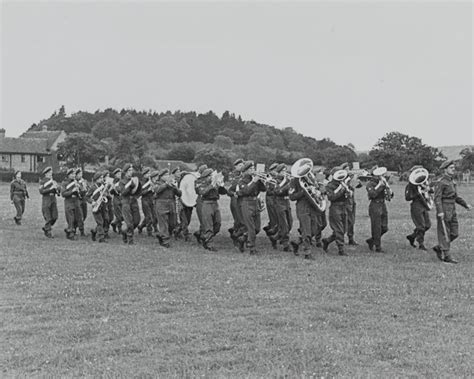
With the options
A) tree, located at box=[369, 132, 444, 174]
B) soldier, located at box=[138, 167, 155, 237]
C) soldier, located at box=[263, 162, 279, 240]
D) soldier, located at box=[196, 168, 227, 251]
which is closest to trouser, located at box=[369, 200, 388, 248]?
soldier, located at box=[263, 162, 279, 240]

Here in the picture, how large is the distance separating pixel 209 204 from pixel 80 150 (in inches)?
2699

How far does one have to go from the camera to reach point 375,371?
229 inches

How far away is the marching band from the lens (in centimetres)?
1314

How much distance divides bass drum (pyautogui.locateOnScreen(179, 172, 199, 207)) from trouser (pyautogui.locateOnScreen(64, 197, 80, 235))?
2.87 m

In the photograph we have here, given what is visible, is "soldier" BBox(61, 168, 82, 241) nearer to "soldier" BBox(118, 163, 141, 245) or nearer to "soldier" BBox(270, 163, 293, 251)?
"soldier" BBox(118, 163, 141, 245)

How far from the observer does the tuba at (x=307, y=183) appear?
1309cm

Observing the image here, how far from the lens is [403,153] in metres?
96.4

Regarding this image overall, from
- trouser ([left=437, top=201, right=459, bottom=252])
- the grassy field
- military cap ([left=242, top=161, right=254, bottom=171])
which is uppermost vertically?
military cap ([left=242, top=161, right=254, bottom=171])

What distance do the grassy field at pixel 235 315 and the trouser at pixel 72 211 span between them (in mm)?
3028

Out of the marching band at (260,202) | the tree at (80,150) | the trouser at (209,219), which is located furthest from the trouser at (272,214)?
the tree at (80,150)

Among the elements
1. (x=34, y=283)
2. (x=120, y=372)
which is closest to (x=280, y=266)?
(x=34, y=283)

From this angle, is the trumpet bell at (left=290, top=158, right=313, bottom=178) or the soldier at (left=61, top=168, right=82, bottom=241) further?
the soldier at (left=61, top=168, right=82, bottom=241)

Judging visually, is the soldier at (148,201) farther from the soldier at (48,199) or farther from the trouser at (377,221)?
the trouser at (377,221)

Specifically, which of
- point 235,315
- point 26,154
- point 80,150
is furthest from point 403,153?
point 235,315
